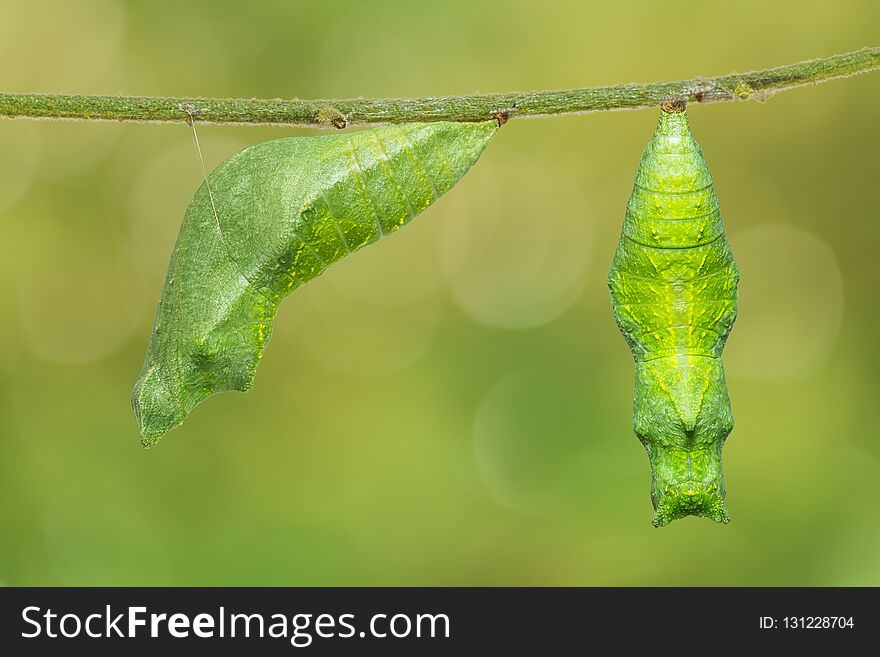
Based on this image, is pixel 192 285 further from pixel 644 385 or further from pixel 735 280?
pixel 735 280

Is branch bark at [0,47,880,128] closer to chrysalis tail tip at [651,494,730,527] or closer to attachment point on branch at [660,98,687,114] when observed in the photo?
attachment point on branch at [660,98,687,114]

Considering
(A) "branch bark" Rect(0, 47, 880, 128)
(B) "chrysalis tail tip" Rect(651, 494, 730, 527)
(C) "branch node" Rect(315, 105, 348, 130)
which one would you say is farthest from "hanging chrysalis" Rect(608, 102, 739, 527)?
(C) "branch node" Rect(315, 105, 348, 130)

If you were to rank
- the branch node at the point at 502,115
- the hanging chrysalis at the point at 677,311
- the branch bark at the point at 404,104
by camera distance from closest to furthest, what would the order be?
1. the branch bark at the point at 404,104
2. the branch node at the point at 502,115
3. the hanging chrysalis at the point at 677,311

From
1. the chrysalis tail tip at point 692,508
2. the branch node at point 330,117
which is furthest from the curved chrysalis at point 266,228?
the chrysalis tail tip at point 692,508

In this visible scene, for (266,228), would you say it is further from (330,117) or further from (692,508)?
(692,508)

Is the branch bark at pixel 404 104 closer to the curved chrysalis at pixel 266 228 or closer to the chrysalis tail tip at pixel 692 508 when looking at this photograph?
the curved chrysalis at pixel 266 228

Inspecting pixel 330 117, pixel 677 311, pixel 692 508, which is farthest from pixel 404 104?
pixel 692 508
